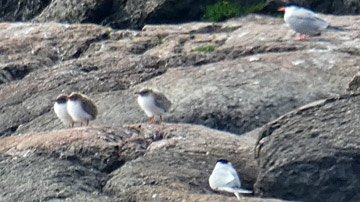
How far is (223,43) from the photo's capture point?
19719 millimetres

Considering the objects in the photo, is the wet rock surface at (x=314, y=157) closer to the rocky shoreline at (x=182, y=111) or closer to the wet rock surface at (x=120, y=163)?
the rocky shoreline at (x=182, y=111)

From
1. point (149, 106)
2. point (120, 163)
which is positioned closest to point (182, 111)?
point (149, 106)

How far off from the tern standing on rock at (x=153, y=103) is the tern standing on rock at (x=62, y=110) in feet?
4.22

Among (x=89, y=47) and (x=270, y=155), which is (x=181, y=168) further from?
(x=89, y=47)

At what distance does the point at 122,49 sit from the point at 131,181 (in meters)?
7.65

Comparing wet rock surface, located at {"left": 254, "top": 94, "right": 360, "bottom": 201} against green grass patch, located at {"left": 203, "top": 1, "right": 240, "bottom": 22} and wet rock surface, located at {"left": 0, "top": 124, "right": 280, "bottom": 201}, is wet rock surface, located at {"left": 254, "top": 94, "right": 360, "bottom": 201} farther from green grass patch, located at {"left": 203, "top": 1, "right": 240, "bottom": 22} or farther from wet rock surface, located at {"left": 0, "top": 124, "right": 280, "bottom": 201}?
green grass patch, located at {"left": 203, "top": 1, "right": 240, "bottom": 22}

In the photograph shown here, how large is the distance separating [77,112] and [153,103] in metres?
1.30

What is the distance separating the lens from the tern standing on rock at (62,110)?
1644 cm

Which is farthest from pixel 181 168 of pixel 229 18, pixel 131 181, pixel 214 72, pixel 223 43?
pixel 229 18

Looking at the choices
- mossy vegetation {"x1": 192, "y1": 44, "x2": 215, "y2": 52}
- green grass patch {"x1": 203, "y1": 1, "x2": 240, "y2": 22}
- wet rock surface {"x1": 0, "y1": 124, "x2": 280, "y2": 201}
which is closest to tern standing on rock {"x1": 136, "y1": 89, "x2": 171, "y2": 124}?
wet rock surface {"x1": 0, "y1": 124, "x2": 280, "y2": 201}

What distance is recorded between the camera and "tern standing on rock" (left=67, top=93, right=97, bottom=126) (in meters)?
16.1

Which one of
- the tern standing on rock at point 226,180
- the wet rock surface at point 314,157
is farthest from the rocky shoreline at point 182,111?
the tern standing on rock at point 226,180

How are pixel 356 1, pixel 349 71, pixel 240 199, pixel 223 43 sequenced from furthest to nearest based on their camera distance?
pixel 356 1 → pixel 223 43 → pixel 349 71 → pixel 240 199

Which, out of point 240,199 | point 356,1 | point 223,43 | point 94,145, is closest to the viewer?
point 240,199
